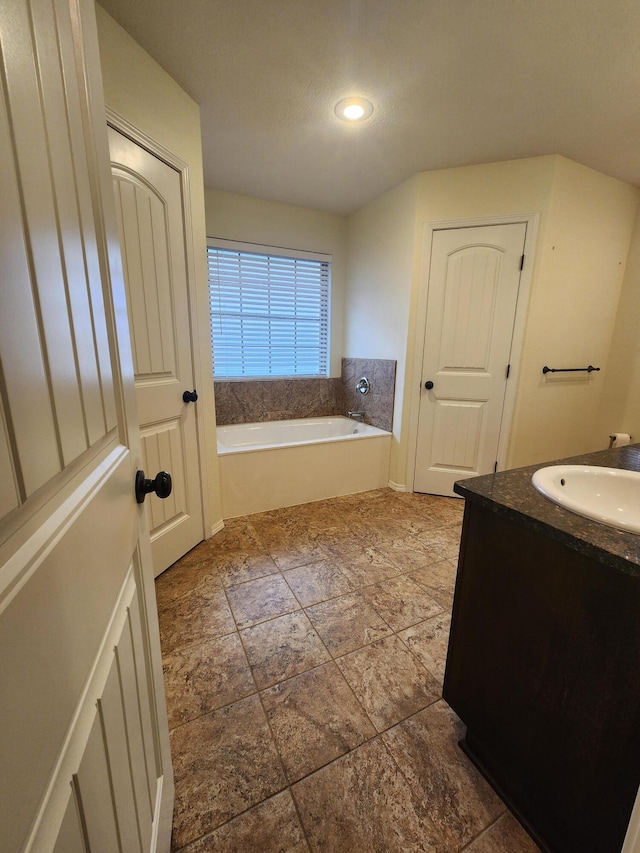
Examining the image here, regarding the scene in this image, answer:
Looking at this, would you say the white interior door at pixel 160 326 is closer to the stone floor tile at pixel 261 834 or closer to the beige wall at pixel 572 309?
the stone floor tile at pixel 261 834

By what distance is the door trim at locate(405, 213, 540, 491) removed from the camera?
2.32 m

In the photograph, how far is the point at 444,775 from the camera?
3.25 ft

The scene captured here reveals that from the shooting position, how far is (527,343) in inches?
96.1

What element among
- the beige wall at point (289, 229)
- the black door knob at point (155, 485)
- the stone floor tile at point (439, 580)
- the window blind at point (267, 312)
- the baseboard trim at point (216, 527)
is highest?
the beige wall at point (289, 229)

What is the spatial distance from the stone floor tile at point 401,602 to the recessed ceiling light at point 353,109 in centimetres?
250

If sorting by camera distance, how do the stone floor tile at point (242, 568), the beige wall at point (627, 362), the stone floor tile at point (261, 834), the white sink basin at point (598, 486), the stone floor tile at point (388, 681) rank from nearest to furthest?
the stone floor tile at point (261, 834)
the white sink basin at point (598, 486)
the stone floor tile at point (388, 681)
the stone floor tile at point (242, 568)
the beige wall at point (627, 362)

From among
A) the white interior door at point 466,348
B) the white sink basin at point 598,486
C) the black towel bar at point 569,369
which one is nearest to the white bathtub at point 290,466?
the white interior door at point 466,348

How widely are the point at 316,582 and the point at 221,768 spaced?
867 millimetres

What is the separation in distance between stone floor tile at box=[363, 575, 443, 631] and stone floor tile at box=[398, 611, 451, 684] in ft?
0.10

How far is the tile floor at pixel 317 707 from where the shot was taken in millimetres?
882

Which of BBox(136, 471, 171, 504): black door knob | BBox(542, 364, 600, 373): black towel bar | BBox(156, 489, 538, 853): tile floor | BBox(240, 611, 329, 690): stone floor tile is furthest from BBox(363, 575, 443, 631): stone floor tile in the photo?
BBox(542, 364, 600, 373): black towel bar

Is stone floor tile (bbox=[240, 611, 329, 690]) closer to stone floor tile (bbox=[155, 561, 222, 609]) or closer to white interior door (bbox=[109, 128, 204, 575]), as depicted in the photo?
stone floor tile (bbox=[155, 561, 222, 609])

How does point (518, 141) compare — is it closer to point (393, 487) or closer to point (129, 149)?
point (129, 149)

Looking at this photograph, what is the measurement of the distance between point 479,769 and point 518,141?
9.94 ft
